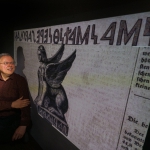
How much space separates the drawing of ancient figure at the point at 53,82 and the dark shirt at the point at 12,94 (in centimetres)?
20

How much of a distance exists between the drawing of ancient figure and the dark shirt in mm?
198

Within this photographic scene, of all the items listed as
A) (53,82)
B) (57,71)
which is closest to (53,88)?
(53,82)

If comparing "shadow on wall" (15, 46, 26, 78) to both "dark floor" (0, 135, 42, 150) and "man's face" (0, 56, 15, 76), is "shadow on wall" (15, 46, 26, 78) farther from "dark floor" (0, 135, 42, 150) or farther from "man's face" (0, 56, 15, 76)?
"dark floor" (0, 135, 42, 150)

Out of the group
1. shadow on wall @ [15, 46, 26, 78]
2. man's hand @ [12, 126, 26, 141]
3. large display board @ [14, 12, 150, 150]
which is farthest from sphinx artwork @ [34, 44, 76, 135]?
Result: shadow on wall @ [15, 46, 26, 78]

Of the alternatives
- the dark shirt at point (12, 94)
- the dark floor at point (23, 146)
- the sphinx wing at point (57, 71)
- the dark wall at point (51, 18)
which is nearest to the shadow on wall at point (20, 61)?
the dark wall at point (51, 18)

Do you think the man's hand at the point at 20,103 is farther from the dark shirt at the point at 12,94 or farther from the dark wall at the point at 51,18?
the dark wall at the point at 51,18

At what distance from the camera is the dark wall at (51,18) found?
93 centimetres

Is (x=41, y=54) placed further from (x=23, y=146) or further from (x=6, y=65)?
(x=23, y=146)

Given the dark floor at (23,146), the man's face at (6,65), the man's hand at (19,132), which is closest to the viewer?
the man's face at (6,65)

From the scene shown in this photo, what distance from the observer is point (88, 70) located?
117 centimetres

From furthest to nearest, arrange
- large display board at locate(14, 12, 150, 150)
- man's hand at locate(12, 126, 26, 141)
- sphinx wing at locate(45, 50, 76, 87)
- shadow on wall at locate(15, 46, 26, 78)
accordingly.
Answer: shadow on wall at locate(15, 46, 26, 78)
man's hand at locate(12, 126, 26, 141)
sphinx wing at locate(45, 50, 76, 87)
large display board at locate(14, 12, 150, 150)

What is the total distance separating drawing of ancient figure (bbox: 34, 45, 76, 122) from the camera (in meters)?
1.43

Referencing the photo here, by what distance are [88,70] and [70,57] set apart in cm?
26

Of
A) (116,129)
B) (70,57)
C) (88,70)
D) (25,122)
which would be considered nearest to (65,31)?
(70,57)
